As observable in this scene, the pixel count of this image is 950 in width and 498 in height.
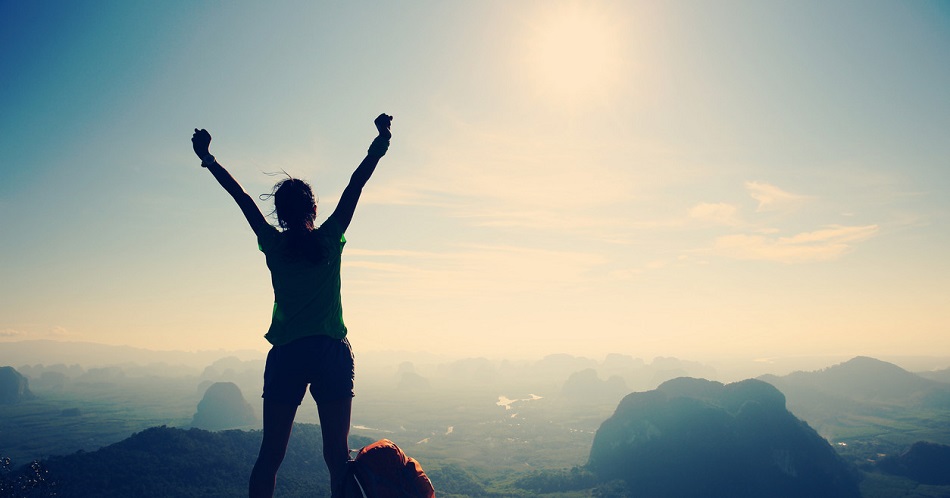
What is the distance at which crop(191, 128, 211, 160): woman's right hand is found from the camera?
3.52 m

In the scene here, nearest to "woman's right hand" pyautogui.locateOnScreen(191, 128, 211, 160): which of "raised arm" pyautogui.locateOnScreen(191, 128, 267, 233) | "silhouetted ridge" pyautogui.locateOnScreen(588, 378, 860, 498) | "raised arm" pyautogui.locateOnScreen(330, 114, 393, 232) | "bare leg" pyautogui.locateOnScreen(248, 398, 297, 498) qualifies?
"raised arm" pyautogui.locateOnScreen(191, 128, 267, 233)

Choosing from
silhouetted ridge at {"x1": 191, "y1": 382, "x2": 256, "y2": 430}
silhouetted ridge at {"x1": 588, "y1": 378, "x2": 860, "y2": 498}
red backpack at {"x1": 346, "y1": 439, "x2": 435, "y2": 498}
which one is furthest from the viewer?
silhouetted ridge at {"x1": 191, "y1": 382, "x2": 256, "y2": 430}

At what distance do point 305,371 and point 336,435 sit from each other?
0.53 m

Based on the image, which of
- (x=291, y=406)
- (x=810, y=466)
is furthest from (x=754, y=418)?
Result: (x=291, y=406)

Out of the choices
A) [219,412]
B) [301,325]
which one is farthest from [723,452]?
[219,412]

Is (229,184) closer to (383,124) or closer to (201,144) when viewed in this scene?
(201,144)

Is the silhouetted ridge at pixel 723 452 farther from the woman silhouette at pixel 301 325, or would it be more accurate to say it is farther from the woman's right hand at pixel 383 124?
the woman's right hand at pixel 383 124

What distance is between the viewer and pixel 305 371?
3.13m

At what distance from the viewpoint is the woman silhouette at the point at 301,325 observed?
3104 mm

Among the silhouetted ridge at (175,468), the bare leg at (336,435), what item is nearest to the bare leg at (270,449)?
the bare leg at (336,435)

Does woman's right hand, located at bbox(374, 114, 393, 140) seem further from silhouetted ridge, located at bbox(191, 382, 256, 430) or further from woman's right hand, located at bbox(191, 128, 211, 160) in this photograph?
silhouetted ridge, located at bbox(191, 382, 256, 430)

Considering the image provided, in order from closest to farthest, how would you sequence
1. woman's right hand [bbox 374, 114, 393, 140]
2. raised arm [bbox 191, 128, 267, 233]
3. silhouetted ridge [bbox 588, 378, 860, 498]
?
raised arm [bbox 191, 128, 267, 233]
woman's right hand [bbox 374, 114, 393, 140]
silhouetted ridge [bbox 588, 378, 860, 498]

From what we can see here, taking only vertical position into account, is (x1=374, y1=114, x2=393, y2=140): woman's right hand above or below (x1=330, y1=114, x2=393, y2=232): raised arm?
above

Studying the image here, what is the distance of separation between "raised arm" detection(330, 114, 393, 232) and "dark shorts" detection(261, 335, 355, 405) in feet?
3.15
